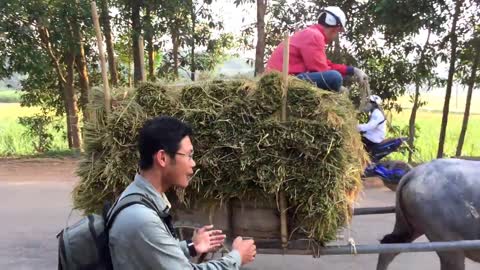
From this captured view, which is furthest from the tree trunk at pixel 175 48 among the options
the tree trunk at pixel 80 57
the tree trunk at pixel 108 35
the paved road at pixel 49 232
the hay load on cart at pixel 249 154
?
the hay load on cart at pixel 249 154

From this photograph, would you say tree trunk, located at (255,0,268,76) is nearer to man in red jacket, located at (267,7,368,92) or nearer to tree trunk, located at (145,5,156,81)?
tree trunk, located at (145,5,156,81)

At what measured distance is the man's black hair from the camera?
7.13 ft

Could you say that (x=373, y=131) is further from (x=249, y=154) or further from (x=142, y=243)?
(x=142, y=243)

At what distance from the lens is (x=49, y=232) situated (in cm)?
707

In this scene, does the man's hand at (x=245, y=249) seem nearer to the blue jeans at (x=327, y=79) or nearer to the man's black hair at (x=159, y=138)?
the man's black hair at (x=159, y=138)

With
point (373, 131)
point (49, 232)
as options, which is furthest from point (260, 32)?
point (373, 131)

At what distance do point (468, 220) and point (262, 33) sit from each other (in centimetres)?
822

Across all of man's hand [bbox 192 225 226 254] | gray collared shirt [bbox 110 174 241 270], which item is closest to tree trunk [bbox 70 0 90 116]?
man's hand [bbox 192 225 226 254]

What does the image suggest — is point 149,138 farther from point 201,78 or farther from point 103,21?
point 103,21

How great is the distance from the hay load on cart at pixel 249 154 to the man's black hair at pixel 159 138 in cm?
149

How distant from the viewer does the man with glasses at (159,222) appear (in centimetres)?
202

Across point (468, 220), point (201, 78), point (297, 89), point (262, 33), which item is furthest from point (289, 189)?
point (262, 33)

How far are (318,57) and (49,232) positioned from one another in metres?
4.20

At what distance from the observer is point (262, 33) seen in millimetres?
11898
